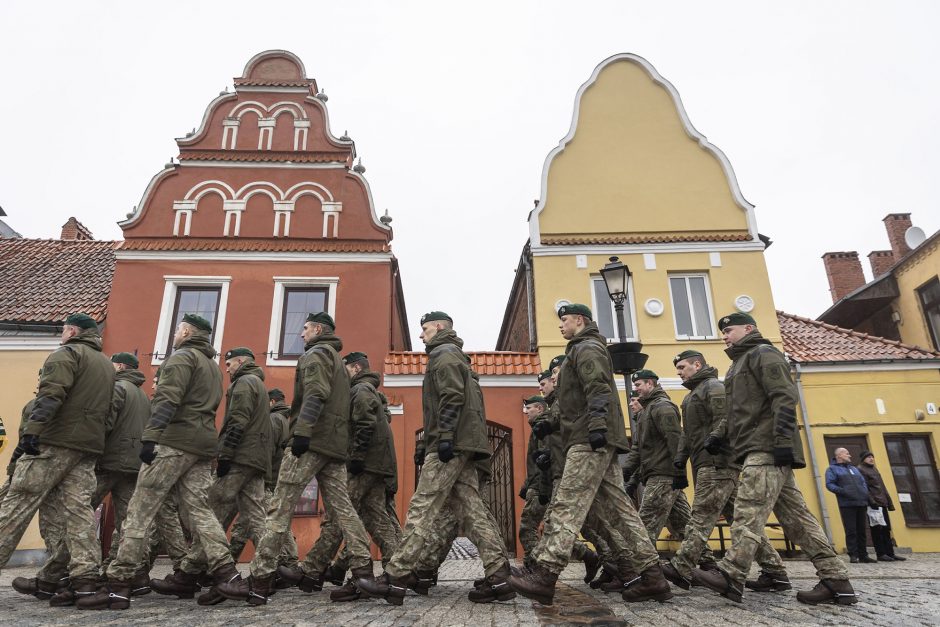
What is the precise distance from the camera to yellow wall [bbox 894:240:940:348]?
17.2 m

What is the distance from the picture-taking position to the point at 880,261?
21.0m

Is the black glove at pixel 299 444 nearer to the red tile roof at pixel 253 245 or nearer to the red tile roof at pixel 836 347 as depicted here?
the red tile roof at pixel 253 245


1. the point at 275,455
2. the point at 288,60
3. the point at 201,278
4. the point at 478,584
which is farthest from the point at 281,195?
the point at 478,584

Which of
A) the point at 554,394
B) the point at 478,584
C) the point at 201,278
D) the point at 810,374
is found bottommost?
the point at 478,584

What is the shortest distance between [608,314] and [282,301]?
24.6 ft

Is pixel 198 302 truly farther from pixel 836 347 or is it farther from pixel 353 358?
pixel 836 347

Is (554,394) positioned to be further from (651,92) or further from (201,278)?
(651,92)

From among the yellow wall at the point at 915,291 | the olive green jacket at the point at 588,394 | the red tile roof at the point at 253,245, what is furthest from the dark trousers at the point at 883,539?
the red tile roof at the point at 253,245

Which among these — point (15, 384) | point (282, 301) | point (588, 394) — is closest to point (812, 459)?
point (588, 394)

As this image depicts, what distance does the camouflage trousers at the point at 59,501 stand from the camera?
5.17 metres

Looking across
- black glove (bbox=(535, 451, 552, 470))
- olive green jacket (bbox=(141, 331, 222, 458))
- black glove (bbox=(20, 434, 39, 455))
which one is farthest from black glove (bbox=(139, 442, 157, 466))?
black glove (bbox=(535, 451, 552, 470))

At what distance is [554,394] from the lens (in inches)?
300

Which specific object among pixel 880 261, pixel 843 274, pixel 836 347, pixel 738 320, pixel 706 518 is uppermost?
pixel 880 261

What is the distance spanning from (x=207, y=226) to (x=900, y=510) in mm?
16500
